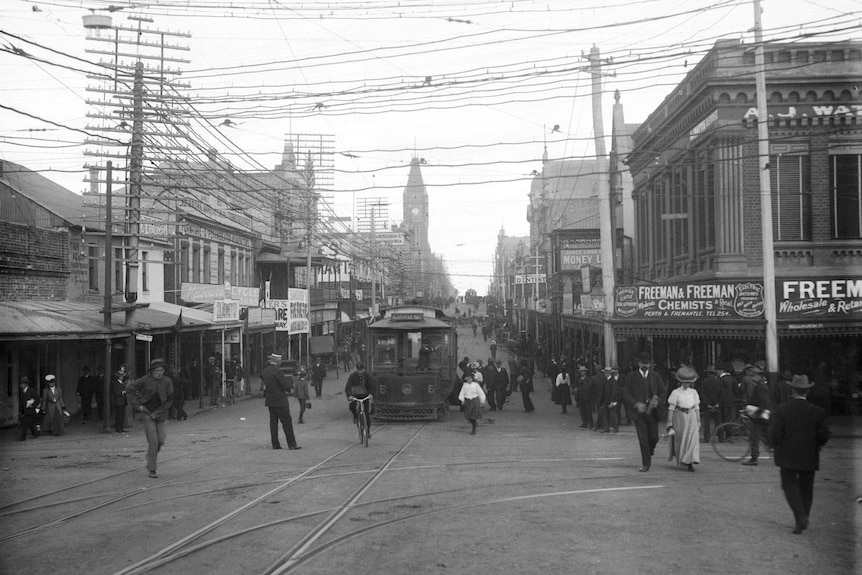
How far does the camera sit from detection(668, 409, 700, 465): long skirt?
41.4 ft

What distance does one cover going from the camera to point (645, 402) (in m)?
12.8

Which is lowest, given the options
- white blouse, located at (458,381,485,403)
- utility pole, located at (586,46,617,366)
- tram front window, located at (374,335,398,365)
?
white blouse, located at (458,381,485,403)

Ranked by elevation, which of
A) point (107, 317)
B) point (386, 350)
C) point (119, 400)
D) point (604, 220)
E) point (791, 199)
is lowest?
point (119, 400)

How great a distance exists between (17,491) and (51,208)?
60.7ft

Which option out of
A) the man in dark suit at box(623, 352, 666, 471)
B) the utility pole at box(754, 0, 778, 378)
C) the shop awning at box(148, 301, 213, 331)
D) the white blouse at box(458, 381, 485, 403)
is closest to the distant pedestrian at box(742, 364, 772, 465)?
the man in dark suit at box(623, 352, 666, 471)

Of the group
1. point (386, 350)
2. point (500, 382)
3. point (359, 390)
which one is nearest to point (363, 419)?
point (359, 390)

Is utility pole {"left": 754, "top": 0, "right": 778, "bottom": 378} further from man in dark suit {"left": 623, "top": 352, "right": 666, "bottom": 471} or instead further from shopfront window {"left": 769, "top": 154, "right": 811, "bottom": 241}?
A: man in dark suit {"left": 623, "top": 352, "right": 666, "bottom": 471}

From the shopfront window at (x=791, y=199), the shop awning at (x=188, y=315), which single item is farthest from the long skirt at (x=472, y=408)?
the shop awning at (x=188, y=315)

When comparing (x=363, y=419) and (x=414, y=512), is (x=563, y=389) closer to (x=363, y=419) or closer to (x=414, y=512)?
(x=363, y=419)

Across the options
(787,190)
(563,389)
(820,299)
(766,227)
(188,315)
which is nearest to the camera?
(766,227)

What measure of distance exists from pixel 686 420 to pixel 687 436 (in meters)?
0.24

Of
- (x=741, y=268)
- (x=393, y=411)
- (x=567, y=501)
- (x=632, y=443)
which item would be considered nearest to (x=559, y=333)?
(x=741, y=268)

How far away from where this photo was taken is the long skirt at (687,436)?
12.6 m

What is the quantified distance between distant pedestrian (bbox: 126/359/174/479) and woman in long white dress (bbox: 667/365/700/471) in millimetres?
7541
